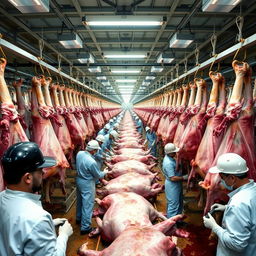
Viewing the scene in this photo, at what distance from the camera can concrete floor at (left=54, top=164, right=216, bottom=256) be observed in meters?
4.73

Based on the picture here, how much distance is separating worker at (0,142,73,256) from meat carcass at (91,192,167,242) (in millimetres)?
853

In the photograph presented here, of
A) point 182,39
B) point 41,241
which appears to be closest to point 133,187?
point 41,241

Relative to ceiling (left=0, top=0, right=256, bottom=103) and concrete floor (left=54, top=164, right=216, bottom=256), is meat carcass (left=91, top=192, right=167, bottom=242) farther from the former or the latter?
ceiling (left=0, top=0, right=256, bottom=103)

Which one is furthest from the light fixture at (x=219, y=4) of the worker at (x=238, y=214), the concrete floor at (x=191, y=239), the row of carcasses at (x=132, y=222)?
the concrete floor at (x=191, y=239)

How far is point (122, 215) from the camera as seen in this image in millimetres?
3059

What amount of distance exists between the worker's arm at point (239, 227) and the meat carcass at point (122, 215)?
856 mm

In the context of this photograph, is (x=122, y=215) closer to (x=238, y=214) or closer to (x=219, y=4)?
(x=238, y=214)

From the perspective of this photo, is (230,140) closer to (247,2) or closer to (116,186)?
(116,186)

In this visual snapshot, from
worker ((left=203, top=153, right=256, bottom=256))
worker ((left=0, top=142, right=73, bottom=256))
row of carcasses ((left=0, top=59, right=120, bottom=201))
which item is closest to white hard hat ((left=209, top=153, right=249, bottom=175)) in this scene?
worker ((left=203, top=153, right=256, bottom=256))

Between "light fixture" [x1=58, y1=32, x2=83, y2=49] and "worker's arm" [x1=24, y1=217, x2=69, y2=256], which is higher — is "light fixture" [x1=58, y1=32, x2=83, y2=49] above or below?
above

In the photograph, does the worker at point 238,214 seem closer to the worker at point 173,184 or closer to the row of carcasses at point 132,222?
the row of carcasses at point 132,222

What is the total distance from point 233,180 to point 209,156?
116 centimetres

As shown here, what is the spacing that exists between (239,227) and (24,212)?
2061 mm

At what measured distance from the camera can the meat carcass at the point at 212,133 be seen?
410 cm
